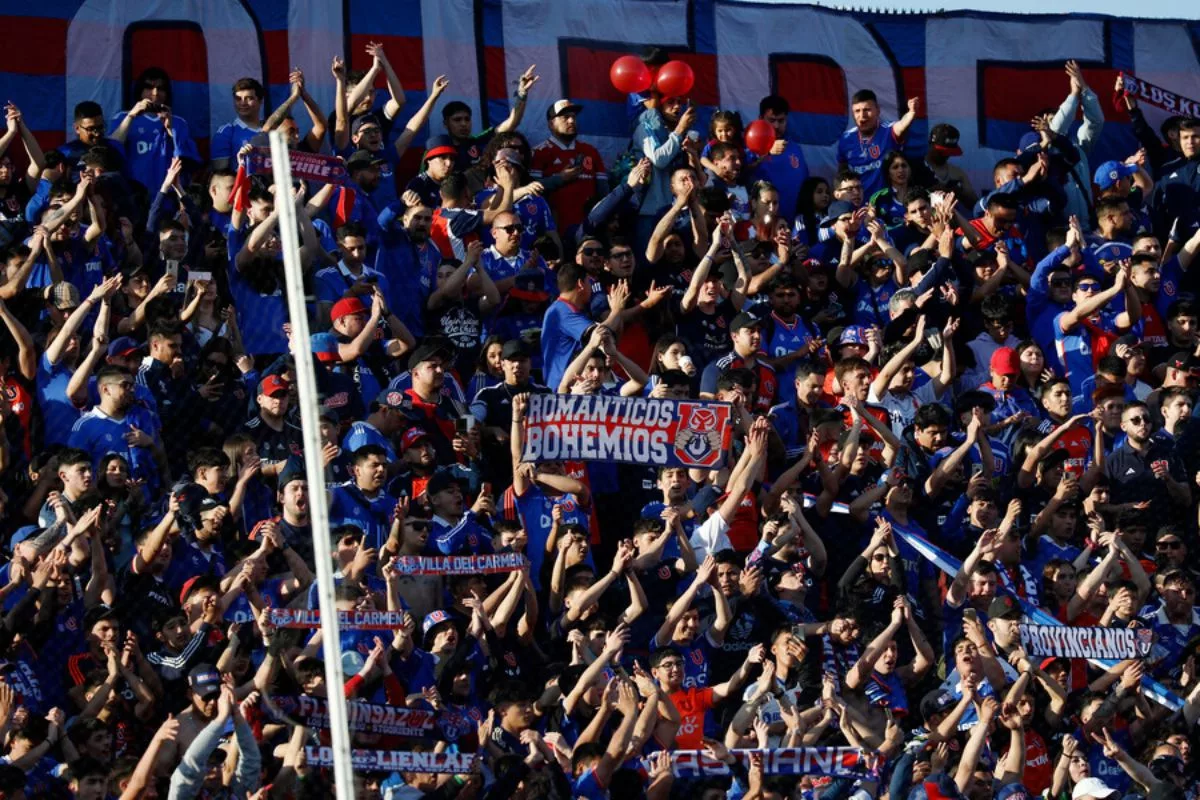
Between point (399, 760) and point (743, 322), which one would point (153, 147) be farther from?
point (399, 760)

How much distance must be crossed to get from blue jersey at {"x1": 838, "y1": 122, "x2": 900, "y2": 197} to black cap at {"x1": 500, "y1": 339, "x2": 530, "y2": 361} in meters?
4.20

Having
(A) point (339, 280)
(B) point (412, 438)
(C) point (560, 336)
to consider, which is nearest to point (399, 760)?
(B) point (412, 438)

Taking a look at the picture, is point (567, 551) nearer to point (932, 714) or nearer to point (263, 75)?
point (932, 714)

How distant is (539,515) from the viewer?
1307cm

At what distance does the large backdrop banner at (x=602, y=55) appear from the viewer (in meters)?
16.2

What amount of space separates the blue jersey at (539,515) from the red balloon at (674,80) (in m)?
4.44

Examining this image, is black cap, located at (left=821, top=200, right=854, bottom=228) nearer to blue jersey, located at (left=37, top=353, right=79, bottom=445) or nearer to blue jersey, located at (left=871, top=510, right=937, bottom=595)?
blue jersey, located at (left=871, top=510, right=937, bottom=595)

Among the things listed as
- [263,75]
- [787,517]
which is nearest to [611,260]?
[787,517]

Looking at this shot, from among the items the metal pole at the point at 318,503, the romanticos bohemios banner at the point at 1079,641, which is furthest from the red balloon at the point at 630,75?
the metal pole at the point at 318,503

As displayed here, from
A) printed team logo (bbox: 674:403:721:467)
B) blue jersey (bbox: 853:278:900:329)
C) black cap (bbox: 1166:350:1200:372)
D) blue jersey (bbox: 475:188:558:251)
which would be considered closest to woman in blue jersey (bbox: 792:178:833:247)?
blue jersey (bbox: 853:278:900:329)

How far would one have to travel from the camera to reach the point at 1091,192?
18.0 metres

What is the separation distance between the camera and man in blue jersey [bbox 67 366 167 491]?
12602 mm

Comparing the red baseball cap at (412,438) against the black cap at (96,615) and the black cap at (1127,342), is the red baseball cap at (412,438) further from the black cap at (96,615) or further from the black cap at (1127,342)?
the black cap at (1127,342)

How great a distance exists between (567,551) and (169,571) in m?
2.02
